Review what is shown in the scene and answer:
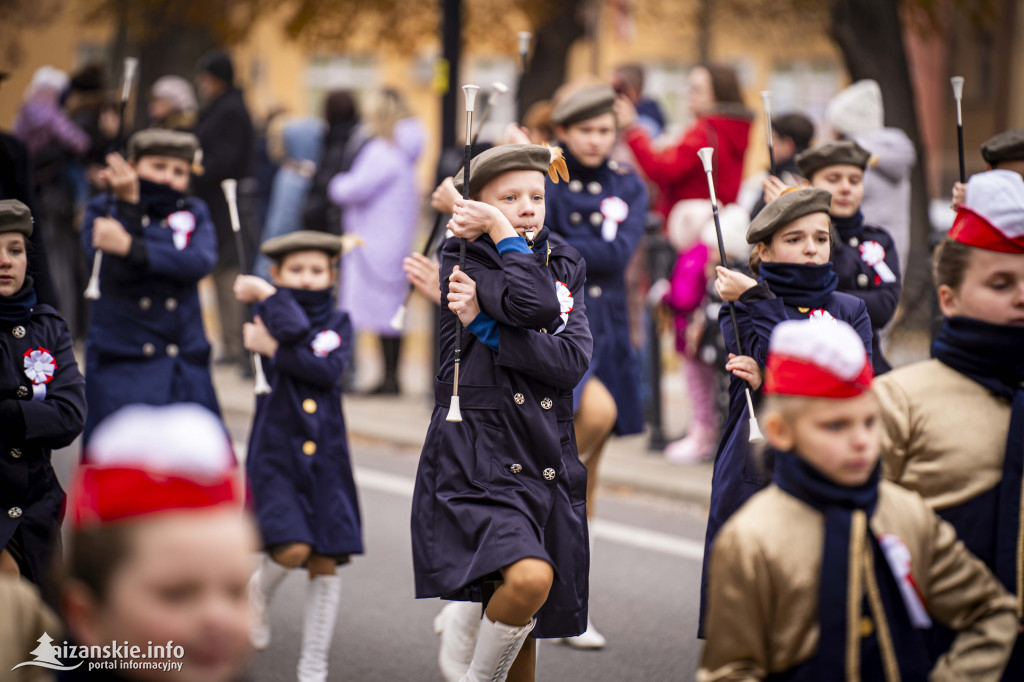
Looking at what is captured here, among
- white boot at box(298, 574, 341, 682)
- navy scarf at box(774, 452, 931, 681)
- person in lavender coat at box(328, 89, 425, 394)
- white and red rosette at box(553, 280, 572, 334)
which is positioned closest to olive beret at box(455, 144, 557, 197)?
white and red rosette at box(553, 280, 572, 334)

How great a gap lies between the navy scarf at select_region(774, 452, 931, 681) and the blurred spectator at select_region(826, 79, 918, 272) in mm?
4694

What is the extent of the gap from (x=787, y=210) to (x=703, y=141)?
4201mm

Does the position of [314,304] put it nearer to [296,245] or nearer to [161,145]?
[296,245]

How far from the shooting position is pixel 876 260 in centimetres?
577

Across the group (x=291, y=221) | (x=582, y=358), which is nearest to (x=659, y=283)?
(x=291, y=221)

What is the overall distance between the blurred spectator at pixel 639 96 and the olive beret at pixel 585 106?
3500mm

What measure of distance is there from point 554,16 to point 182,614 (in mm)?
13835

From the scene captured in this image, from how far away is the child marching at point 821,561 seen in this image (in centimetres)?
293

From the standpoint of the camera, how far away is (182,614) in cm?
231

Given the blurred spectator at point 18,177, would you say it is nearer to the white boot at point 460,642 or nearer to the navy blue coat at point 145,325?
the navy blue coat at point 145,325

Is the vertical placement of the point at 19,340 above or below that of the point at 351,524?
above

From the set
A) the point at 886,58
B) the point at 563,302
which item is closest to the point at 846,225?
the point at 563,302

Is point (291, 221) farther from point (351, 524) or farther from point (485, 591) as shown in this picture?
point (485, 591)

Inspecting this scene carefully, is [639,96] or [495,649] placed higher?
[639,96]
